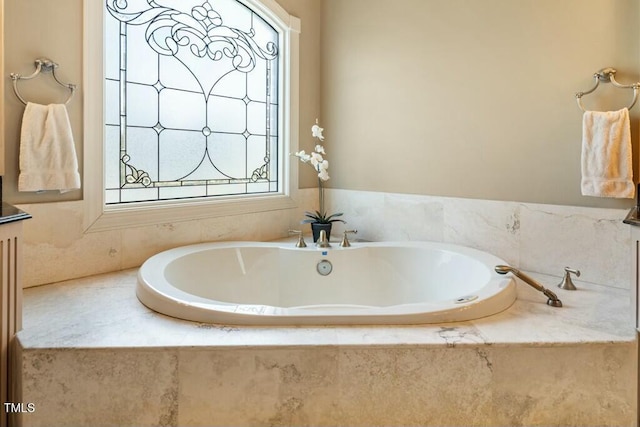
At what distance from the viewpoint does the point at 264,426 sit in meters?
1.28

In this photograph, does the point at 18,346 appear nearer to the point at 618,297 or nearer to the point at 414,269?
the point at 414,269

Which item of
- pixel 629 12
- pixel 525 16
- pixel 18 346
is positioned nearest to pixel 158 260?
pixel 18 346

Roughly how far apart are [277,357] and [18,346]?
776 mm

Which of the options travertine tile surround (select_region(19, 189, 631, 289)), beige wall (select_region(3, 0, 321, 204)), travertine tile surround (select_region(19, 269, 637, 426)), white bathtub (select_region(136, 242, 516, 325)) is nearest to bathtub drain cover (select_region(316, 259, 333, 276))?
white bathtub (select_region(136, 242, 516, 325))

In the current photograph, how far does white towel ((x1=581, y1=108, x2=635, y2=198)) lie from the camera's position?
184 centimetres

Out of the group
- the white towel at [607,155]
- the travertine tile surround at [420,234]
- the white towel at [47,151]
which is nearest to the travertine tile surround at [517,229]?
the travertine tile surround at [420,234]

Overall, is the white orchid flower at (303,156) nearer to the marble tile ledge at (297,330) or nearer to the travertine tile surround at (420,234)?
the travertine tile surround at (420,234)

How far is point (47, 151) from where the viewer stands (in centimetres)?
185

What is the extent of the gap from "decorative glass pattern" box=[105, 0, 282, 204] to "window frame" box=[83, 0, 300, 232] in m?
0.07

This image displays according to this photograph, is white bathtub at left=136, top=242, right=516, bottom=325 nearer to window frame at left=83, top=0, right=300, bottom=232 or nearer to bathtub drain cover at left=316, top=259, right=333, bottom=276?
bathtub drain cover at left=316, top=259, right=333, bottom=276

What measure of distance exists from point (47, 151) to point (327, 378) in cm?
151

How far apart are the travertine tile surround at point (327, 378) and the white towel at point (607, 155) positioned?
0.76 metres

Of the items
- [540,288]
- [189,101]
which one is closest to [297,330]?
[540,288]

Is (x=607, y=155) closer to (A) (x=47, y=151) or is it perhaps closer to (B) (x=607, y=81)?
(B) (x=607, y=81)
